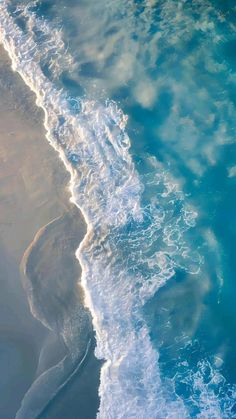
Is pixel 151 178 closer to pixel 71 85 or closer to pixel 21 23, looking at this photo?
pixel 71 85

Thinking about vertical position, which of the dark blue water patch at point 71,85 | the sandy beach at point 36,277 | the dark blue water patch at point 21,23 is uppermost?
the dark blue water patch at point 21,23

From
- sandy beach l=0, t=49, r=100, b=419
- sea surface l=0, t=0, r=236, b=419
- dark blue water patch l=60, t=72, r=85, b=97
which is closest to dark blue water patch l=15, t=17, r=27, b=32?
sea surface l=0, t=0, r=236, b=419

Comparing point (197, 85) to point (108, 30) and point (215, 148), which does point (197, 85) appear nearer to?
point (215, 148)

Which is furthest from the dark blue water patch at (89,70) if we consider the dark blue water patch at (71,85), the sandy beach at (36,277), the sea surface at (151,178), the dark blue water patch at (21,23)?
the dark blue water patch at (21,23)

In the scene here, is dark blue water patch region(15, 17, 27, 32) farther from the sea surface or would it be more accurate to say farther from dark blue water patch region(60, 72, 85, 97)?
dark blue water patch region(60, 72, 85, 97)

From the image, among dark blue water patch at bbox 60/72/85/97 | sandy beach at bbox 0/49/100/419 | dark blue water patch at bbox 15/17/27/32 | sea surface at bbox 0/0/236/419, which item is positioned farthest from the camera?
dark blue water patch at bbox 15/17/27/32

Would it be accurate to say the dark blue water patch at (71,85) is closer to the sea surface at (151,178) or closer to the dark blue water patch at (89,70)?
the sea surface at (151,178)

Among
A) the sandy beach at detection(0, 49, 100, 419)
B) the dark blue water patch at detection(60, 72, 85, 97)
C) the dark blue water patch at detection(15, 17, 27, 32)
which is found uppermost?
the dark blue water patch at detection(15, 17, 27, 32)
